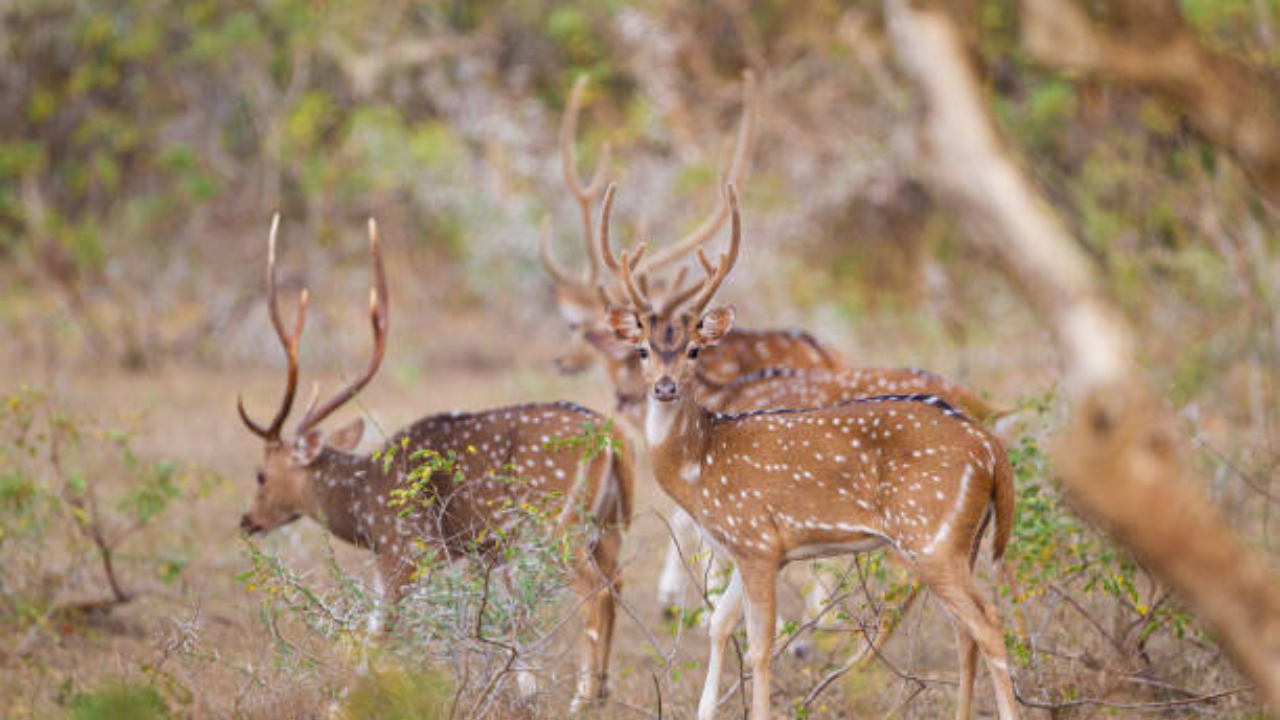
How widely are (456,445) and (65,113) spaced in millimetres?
10811

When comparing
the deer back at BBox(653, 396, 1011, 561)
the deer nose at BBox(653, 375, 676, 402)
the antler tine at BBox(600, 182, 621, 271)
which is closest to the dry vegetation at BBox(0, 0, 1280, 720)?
the deer back at BBox(653, 396, 1011, 561)

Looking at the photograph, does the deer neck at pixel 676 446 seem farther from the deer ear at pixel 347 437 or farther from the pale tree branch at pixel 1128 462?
the pale tree branch at pixel 1128 462

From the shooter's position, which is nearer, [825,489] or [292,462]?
[825,489]

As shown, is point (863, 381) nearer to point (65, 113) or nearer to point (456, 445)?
point (456, 445)

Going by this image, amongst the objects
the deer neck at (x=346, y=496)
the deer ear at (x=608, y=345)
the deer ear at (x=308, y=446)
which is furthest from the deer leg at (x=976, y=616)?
the deer ear at (x=608, y=345)

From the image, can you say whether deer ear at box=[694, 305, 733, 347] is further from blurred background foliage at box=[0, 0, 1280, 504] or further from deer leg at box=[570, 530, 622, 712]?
blurred background foliage at box=[0, 0, 1280, 504]

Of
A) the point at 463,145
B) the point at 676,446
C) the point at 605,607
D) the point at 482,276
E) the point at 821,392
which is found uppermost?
the point at 463,145

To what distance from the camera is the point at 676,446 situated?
5.36 meters

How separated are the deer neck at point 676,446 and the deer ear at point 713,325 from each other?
41cm

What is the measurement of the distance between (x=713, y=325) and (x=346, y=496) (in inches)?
72.7

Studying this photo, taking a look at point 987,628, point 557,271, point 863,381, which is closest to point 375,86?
point 557,271

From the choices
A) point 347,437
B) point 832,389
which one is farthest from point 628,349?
point 347,437

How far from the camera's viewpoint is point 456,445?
19.6ft

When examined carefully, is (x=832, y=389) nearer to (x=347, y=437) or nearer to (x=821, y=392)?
(x=821, y=392)
